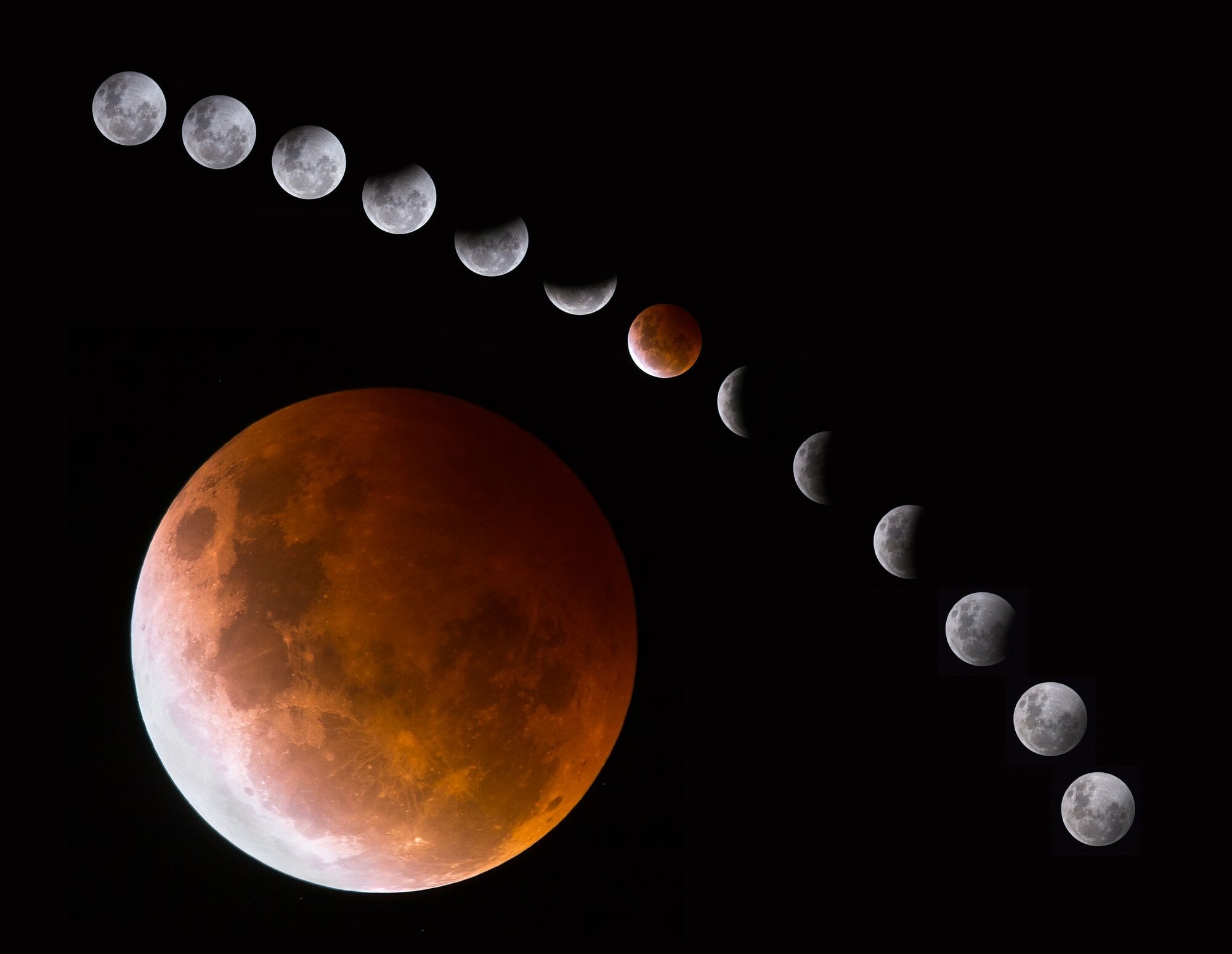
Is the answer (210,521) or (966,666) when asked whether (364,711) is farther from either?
(966,666)

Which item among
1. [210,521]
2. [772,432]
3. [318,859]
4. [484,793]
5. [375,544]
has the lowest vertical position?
[318,859]

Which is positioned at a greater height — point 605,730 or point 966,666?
point 966,666

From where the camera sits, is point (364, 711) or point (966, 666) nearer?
point (364, 711)

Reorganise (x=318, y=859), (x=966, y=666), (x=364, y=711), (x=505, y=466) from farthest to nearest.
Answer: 1. (x=966, y=666)
2. (x=505, y=466)
3. (x=318, y=859)
4. (x=364, y=711)

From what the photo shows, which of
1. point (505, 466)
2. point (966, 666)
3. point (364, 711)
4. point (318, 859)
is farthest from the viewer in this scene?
point (966, 666)

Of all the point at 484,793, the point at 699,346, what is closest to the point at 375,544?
the point at 484,793

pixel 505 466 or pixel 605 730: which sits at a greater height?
pixel 505 466

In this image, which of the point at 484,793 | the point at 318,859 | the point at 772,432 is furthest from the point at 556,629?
the point at 772,432

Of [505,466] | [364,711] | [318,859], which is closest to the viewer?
[364,711]

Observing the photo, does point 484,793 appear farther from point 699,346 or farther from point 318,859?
point 699,346
